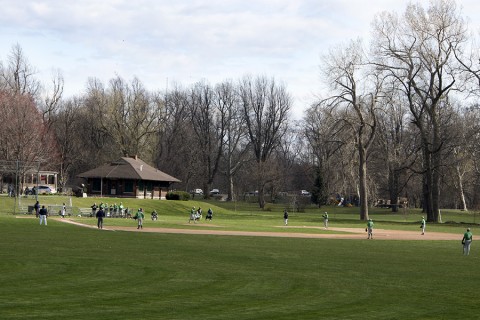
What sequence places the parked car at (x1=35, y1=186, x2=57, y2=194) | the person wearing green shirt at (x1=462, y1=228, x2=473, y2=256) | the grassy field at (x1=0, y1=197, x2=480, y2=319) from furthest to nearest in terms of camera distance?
the parked car at (x1=35, y1=186, x2=57, y2=194)
the person wearing green shirt at (x1=462, y1=228, x2=473, y2=256)
the grassy field at (x1=0, y1=197, x2=480, y2=319)

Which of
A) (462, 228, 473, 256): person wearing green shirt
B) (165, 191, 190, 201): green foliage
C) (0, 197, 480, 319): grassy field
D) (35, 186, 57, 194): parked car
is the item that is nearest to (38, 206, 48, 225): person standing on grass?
(0, 197, 480, 319): grassy field

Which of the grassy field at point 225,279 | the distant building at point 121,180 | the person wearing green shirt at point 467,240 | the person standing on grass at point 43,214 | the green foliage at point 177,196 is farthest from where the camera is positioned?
the green foliage at point 177,196

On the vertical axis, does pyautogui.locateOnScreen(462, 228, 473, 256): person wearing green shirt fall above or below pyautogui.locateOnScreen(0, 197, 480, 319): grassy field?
above

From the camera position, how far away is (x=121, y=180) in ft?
320

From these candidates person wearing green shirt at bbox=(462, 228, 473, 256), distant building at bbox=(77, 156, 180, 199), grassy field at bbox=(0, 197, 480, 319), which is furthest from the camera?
distant building at bbox=(77, 156, 180, 199)

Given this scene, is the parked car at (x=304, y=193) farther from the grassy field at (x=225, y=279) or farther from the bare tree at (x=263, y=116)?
the grassy field at (x=225, y=279)

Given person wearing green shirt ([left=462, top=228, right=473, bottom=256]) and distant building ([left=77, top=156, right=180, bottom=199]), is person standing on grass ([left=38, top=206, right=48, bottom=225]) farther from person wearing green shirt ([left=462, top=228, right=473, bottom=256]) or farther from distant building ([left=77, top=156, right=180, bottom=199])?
distant building ([left=77, top=156, right=180, bottom=199])

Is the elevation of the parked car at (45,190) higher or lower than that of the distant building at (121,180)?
lower

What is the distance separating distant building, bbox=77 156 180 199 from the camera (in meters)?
96.6

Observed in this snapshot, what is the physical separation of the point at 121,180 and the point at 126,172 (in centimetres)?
169

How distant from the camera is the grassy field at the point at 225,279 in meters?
16.9

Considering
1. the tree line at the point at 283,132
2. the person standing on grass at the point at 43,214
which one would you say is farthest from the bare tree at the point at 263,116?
the person standing on grass at the point at 43,214

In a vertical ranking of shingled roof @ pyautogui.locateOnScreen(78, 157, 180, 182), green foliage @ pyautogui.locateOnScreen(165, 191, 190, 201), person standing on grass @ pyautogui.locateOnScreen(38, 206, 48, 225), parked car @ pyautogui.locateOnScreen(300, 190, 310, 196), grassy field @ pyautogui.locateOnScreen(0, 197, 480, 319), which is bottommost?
grassy field @ pyautogui.locateOnScreen(0, 197, 480, 319)

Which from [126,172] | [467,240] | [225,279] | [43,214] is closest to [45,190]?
[126,172]
